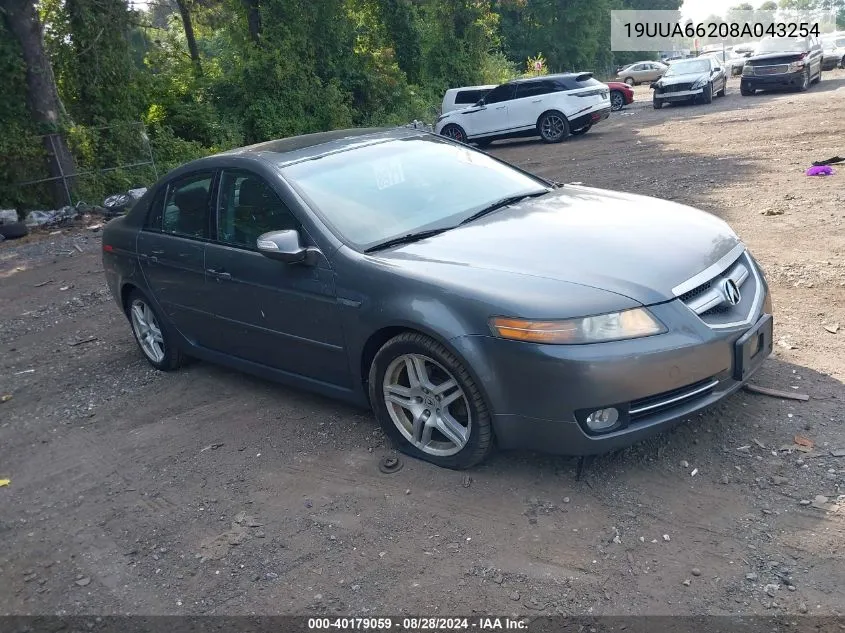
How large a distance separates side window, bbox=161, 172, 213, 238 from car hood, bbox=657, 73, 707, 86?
24.0m

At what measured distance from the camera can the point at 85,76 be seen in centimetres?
1769

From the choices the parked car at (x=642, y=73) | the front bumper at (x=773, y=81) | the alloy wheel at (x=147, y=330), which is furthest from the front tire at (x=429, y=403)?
the parked car at (x=642, y=73)

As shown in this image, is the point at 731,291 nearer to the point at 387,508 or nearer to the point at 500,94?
the point at 387,508

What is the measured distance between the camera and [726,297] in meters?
3.88

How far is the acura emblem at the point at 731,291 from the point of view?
3.90 m

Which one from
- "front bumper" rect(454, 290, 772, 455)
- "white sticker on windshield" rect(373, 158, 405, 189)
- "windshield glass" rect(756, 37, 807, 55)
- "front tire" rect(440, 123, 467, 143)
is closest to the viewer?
"front bumper" rect(454, 290, 772, 455)

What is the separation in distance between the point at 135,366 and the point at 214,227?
6.32 feet

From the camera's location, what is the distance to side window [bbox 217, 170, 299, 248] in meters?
4.68

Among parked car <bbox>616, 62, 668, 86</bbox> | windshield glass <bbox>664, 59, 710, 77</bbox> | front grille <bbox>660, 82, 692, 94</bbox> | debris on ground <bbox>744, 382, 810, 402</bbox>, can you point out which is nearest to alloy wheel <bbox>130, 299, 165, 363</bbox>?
debris on ground <bbox>744, 382, 810, 402</bbox>

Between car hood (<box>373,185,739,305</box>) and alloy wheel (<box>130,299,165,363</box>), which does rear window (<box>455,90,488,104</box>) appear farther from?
car hood (<box>373,185,739,305</box>)

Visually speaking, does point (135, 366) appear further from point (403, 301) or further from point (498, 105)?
point (498, 105)

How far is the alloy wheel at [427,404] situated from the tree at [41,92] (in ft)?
46.0

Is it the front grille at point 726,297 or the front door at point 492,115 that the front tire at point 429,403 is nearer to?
the front grille at point 726,297

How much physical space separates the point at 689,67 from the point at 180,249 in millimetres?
25250
